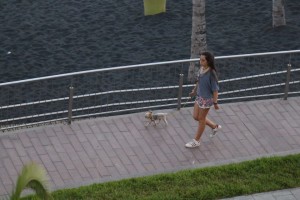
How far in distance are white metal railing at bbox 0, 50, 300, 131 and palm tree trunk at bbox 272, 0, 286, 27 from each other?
3417 millimetres

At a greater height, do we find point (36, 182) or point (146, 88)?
point (36, 182)

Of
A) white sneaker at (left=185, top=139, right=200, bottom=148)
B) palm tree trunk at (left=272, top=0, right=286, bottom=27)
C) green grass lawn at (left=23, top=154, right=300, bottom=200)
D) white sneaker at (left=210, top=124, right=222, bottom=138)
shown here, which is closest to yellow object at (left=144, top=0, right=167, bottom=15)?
palm tree trunk at (left=272, top=0, right=286, bottom=27)

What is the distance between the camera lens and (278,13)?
70.4 ft

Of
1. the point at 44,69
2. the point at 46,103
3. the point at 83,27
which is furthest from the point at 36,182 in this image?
the point at 83,27

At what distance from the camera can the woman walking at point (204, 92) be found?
14375mm

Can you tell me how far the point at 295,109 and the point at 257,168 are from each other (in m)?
2.51

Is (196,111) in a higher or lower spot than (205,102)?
lower

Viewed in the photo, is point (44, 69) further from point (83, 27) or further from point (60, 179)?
point (60, 179)

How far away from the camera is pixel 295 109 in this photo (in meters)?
16.5

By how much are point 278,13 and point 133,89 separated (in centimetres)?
632

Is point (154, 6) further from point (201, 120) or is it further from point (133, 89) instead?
point (201, 120)

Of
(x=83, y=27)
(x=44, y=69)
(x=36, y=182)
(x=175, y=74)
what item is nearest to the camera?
(x=36, y=182)

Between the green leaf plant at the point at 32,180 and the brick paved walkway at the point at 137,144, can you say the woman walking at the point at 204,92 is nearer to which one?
the brick paved walkway at the point at 137,144

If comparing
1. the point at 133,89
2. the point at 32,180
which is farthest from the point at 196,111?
the point at 32,180
